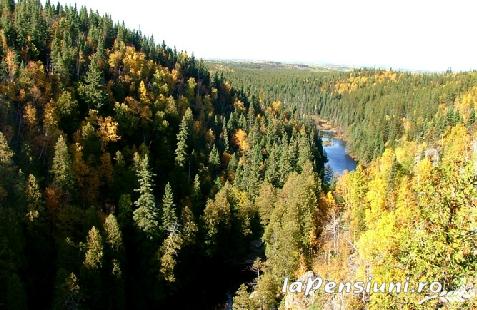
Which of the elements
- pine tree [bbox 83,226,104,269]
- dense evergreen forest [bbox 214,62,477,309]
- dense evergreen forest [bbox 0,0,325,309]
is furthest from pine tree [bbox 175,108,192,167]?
pine tree [bbox 83,226,104,269]

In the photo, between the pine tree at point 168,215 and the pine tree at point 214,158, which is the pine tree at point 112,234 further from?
the pine tree at point 214,158

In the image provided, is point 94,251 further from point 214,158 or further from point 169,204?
point 214,158

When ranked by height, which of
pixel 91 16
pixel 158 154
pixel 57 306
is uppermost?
pixel 91 16

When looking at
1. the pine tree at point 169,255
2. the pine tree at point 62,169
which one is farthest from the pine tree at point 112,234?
the pine tree at point 62,169

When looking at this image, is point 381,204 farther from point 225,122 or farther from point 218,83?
point 218,83

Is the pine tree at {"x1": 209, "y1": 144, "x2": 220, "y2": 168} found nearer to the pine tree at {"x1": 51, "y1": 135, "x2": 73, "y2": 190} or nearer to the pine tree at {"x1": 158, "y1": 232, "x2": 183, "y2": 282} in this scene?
the pine tree at {"x1": 158, "y1": 232, "x2": 183, "y2": 282}

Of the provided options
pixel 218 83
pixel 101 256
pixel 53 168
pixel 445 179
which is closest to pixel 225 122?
pixel 218 83
